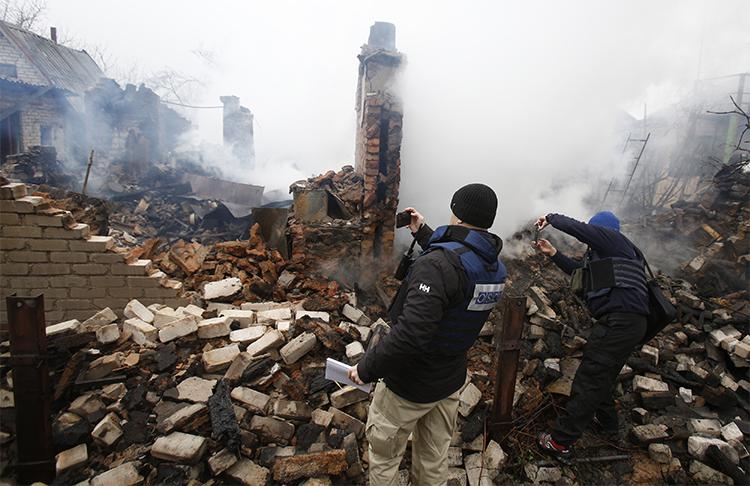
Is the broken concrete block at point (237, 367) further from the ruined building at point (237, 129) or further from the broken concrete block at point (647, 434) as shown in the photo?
the ruined building at point (237, 129)

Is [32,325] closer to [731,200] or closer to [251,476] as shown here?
[251,476]

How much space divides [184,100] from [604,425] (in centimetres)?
3093

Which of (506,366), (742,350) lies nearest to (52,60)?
(506,366)

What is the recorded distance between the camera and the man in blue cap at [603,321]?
9.20 ft

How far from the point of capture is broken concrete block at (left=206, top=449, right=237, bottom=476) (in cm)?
252

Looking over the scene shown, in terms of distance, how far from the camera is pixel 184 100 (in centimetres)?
2561

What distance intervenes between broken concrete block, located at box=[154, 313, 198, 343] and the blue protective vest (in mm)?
2858

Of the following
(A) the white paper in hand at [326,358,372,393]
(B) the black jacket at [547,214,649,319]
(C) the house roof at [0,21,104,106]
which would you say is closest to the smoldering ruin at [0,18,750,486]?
(B) the black jacket at [547,214,649,319]

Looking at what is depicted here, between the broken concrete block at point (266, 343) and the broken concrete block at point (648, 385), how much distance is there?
399 cm

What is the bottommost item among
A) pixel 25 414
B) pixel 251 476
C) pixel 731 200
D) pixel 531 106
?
pixel 251 476

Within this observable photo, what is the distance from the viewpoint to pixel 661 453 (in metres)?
2.99

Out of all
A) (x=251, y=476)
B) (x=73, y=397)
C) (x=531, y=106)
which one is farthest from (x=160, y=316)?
(x=531, y=106)

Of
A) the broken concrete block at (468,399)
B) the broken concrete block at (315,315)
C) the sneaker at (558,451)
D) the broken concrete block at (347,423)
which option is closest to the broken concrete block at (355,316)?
the broken concrete block at (315,315)

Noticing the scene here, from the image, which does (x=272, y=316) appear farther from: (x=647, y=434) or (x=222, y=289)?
(x=647, y=434)
